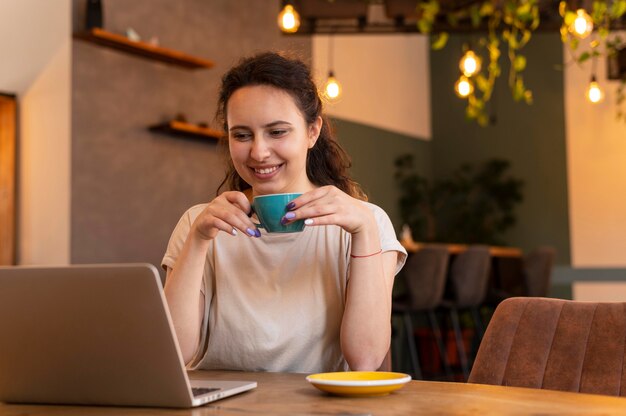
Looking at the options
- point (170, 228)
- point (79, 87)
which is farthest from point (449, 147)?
point (79, 87)

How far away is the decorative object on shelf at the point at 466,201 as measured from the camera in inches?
339

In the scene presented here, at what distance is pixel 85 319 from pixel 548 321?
0.85 metres

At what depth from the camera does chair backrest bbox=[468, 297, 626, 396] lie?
1.43m

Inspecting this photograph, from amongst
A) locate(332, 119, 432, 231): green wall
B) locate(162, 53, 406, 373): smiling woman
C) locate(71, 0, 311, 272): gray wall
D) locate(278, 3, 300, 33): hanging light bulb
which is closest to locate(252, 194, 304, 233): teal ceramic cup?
locate(162, 53, 406, 373): smiling woman

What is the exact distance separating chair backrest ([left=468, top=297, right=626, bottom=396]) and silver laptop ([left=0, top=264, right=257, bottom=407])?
602 millimetres

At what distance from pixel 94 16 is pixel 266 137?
3756mm

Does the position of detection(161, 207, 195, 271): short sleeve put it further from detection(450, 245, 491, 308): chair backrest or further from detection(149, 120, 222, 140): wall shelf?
detection(450, 245, 491, 308): chair backrest

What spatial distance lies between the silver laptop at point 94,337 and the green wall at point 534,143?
7.78 metres

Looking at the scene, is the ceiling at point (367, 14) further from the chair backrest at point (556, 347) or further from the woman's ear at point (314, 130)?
the chair backrest at point (556, 347)

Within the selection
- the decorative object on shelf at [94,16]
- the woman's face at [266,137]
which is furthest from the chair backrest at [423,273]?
→ the woman's face at [266,137]

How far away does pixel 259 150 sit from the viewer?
5.35ft

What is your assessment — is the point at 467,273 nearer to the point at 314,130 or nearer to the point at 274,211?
the point at 314,130

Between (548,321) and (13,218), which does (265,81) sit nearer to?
(548,321)

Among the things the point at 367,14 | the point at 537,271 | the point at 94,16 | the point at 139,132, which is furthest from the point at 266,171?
the point at 537,271
